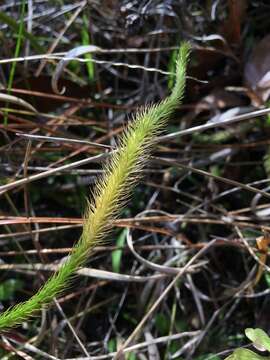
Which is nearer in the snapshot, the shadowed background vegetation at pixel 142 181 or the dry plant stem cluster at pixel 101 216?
the dry plant stem cluster at pixel 101 216

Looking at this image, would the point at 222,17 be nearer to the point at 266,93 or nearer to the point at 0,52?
the point at 266,93

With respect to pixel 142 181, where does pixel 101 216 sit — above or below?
above

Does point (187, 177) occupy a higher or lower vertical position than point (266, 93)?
lower

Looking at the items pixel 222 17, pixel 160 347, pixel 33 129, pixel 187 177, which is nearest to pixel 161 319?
pixel 160 347

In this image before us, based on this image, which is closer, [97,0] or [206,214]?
[206,214]

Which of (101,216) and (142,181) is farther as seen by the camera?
(142,181)

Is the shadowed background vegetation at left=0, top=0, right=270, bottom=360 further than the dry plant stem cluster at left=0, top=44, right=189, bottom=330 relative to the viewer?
Yes

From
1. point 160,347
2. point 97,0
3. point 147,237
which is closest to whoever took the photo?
point 160,347

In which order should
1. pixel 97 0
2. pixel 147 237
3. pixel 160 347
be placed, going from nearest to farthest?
pixel 160 347 < pixel 147 237 < pixel 97 0

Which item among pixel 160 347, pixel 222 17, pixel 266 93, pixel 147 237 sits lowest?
pixel 160 347
